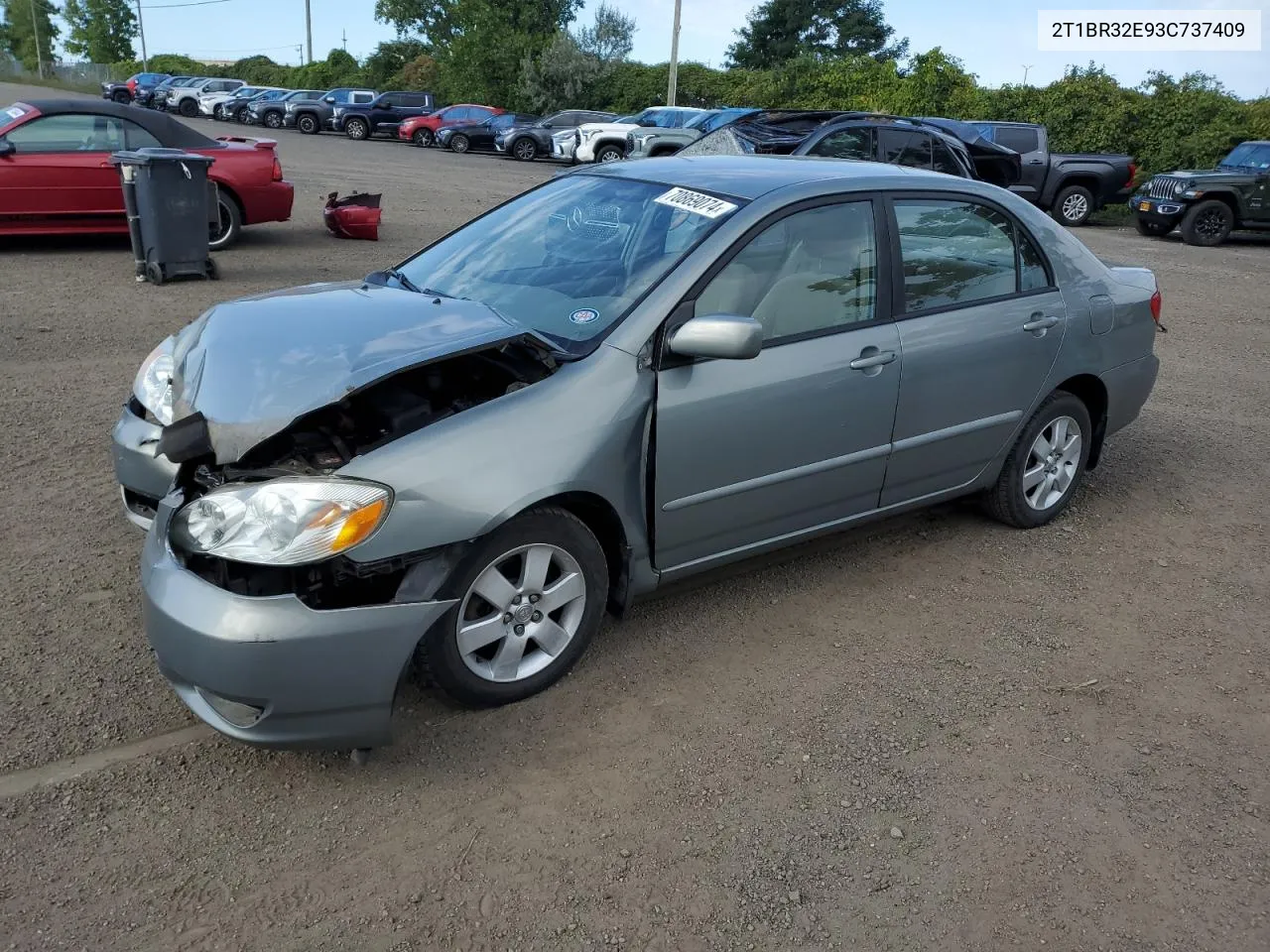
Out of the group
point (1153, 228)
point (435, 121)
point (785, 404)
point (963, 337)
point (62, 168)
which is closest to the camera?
point (785, 404)

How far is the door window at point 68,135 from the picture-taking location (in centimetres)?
968

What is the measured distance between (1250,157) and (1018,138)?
3718 mm

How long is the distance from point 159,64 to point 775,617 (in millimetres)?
94672

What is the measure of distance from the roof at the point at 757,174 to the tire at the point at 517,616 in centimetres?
148

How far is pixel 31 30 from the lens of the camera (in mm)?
95500

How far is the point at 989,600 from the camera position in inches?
168

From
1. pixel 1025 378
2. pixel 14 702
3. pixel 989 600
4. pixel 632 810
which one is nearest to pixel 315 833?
pixel 632 810

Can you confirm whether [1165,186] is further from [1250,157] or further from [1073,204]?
[1073,204]

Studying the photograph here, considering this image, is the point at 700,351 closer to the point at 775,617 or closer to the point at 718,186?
the point at 718,186

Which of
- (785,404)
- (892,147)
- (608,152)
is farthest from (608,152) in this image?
(785,404)

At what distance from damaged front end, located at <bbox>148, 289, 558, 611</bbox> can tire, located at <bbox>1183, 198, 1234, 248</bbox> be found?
1659cm

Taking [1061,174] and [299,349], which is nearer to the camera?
[299,349]

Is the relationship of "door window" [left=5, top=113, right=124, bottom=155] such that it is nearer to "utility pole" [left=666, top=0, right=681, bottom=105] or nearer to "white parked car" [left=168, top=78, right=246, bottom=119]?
"utility pole" [left=666, top=0, right=681, bottom=105]

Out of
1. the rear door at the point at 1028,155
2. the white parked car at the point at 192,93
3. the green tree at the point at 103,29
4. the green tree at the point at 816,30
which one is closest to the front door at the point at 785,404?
the rear door at the point at 1028,155
